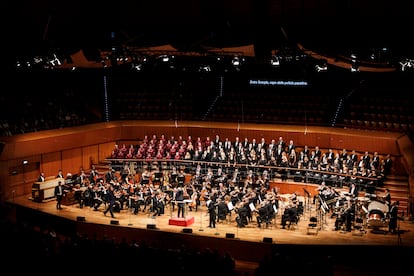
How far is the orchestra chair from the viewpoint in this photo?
14.1 metres

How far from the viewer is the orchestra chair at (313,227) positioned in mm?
14125

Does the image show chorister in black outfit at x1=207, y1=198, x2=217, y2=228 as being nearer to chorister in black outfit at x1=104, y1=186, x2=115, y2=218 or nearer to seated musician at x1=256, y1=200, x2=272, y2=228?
seated musician at x1=256, y1=200, x2=272, y2=228

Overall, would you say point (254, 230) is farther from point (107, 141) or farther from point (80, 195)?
point (107, 141)

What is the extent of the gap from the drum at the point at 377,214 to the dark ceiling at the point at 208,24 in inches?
156

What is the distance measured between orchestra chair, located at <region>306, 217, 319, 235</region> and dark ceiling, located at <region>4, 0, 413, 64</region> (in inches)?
177

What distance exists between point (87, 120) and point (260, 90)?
7049 millimetres

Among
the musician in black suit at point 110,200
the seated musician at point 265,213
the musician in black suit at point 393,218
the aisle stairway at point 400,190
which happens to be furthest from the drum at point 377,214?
the musician in black suit at point 110,200

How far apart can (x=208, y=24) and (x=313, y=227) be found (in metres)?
6.49

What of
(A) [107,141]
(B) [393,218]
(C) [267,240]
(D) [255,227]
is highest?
(A) [107,141]

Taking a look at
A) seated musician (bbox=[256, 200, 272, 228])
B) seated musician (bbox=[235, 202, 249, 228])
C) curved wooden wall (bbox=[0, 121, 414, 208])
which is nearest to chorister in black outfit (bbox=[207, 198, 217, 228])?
seated musician (bbox=[235, 202, 249, 228])

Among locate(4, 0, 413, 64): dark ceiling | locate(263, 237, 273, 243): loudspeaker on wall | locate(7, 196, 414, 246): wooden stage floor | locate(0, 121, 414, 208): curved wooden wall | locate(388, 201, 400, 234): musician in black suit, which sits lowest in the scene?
locate(7, 196, 414, 246): wooden stage floor

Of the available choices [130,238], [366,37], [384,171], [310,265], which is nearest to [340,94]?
[384,171]

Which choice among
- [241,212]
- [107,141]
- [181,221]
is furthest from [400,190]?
[107,141]

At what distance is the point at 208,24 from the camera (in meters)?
16.7
